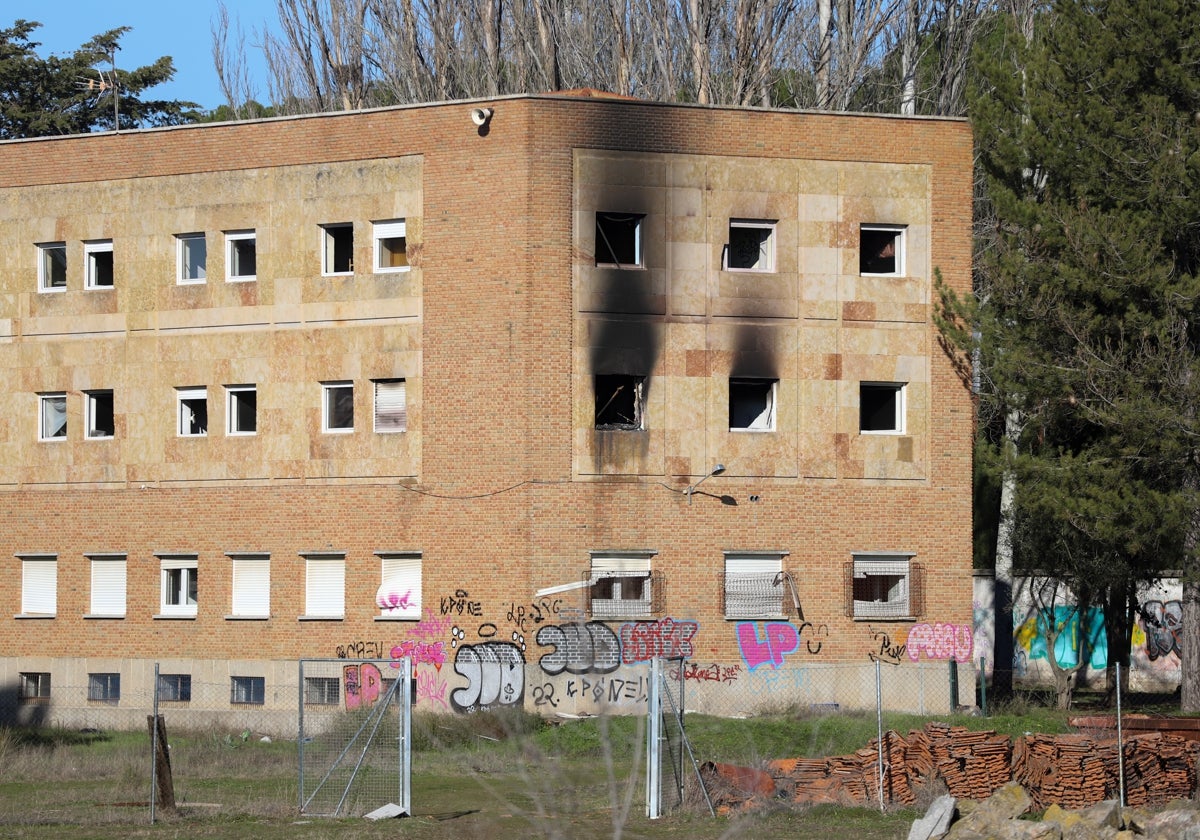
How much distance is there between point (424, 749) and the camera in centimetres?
2898

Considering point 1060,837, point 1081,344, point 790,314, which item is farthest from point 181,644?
point 1060,837

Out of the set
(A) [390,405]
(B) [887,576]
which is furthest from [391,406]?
(B) [887,576]

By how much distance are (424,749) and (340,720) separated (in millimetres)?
2038

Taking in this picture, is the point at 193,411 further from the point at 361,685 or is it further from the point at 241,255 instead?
the point at 361,685

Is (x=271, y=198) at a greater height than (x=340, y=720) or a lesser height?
greater

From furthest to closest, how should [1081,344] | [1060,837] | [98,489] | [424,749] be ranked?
1. [98,489]
2. [1081,344]
3. [424,749]
4. [1060,837]

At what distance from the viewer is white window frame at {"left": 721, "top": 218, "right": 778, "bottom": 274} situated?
3369 cm

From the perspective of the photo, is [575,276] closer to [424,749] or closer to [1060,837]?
[424,749]

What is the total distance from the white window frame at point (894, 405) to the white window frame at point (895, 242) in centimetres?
226

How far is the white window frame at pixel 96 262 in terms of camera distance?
36.2 m

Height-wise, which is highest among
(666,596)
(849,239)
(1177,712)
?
(849,239)

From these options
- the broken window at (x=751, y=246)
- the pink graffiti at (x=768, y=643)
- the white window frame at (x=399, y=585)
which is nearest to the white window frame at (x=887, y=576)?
the pink graffiti at (x=768, y=643)

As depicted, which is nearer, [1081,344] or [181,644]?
→ [1081,344]

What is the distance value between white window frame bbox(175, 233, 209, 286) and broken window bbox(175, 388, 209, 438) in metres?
2.34
